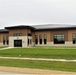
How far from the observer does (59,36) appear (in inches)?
3019

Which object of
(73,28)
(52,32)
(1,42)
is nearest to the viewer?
(73,28)

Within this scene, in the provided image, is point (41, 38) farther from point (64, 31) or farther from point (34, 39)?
point (64, 31)

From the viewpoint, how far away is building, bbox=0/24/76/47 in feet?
240

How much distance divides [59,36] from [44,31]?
6160mm

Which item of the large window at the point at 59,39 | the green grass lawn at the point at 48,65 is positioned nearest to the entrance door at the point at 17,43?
the large window at the point at 59,39

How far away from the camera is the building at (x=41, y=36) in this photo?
240 ft

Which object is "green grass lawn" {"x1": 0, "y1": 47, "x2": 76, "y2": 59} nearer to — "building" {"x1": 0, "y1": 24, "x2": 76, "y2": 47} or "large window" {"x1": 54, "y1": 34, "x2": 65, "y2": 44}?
"building" {"x1": 0, "y1": 24, "x2": 76, "y2": 47}

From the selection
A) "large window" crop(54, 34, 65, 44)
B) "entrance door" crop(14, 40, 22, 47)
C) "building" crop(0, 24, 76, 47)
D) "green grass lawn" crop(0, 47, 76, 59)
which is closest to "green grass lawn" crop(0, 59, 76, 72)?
"green grass lawn" crop(0, 47, 76, 59)

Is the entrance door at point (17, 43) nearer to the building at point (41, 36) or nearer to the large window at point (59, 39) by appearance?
the building at point (41, 36)

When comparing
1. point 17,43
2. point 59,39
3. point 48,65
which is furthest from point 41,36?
point 48,65

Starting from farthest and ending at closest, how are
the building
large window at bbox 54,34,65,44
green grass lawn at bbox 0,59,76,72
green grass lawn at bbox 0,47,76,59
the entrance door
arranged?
large window at bbox 54,34,65,44, the entrance door, the building, green grass lawn at bbox 0,47,76,59, green grass lawn at bbox 0,59,76,72

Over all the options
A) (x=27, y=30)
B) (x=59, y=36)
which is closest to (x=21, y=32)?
(x=27, y=30)

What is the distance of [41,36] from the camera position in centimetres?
7975

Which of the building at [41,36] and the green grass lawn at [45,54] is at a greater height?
the building at [41,36]
